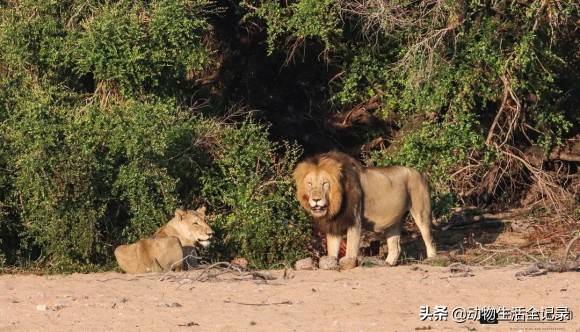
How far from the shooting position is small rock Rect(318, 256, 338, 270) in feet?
42.7

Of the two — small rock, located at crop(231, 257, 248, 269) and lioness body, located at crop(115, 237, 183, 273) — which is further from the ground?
lioness body, located at crop(115, 237, 183, 273)

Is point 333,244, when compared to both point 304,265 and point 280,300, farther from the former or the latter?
point 280,300

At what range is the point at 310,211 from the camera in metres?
13.6

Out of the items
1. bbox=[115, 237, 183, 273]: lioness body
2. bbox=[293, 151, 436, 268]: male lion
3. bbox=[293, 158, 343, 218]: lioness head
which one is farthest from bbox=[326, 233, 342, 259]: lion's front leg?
bbox=[115, 237, 183, 273]: lioness body

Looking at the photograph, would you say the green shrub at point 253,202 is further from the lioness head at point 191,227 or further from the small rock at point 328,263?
the lioness head at point 191,227

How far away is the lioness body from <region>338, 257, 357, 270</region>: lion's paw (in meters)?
1.59

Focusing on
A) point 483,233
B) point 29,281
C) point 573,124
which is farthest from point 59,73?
point 573,124

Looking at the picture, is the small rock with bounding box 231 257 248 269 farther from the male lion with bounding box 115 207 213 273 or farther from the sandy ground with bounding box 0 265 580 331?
the sandy ground with bounding box 0 265 580 331

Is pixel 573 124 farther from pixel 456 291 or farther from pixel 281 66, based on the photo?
pixel 456 291

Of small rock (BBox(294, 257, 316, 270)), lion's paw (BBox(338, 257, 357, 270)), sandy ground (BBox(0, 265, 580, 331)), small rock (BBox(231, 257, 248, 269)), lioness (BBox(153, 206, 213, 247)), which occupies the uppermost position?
lioness (BBox(153, 206, 213, 247))

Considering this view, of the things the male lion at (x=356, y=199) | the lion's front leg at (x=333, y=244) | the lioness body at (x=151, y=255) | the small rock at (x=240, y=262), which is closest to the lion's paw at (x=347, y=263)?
the male lion at (x=356, y=199)

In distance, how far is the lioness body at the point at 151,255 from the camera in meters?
12.5

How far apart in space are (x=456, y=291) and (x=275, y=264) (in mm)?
2850

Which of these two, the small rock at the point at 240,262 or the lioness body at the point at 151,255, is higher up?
the lioness body at the point at 151,255
